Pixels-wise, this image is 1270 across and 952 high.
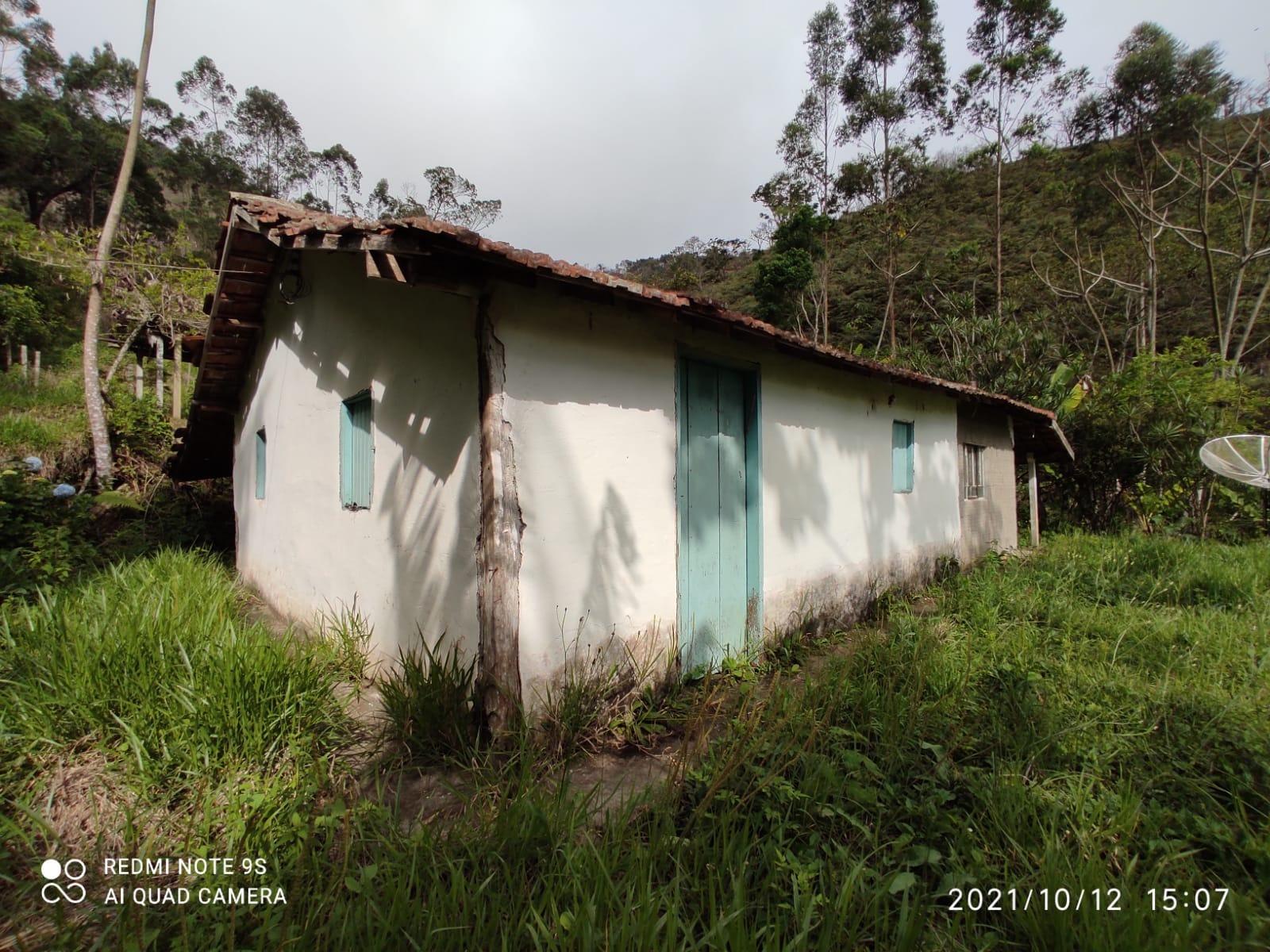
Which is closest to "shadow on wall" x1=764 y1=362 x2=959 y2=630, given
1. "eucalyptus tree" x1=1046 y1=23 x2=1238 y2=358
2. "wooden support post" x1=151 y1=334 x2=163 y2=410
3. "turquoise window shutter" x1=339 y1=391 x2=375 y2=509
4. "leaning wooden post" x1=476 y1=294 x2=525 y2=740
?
"leaning wooden post" x1=476 y1=294 x2=525 y2=740

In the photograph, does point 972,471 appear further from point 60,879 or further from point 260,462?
point 260,462

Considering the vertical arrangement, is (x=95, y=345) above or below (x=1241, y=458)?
above

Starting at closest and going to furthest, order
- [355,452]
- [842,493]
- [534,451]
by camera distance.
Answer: [534,451] → [355,452] → [842,493]

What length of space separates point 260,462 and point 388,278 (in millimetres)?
5708

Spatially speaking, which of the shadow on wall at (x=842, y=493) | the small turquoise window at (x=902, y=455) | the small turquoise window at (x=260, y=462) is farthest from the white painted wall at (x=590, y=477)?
the small turquoise window at (x=260, y=462)

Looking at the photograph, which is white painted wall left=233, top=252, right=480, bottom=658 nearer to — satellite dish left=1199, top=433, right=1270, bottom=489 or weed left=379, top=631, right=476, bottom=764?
weed left=379, top=631, right=476, bottom=764

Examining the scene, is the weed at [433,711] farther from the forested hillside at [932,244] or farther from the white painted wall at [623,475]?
the forested hillside at [932,244]

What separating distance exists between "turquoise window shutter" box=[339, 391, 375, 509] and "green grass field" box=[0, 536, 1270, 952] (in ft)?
4.50

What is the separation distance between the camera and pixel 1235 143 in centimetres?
1598

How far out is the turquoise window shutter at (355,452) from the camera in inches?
181

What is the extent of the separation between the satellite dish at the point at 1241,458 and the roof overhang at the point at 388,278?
1.87m

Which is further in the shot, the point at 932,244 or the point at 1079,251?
the point at 932,244

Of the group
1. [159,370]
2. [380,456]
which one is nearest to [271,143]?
[159,370]

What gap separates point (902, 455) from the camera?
733 cm
